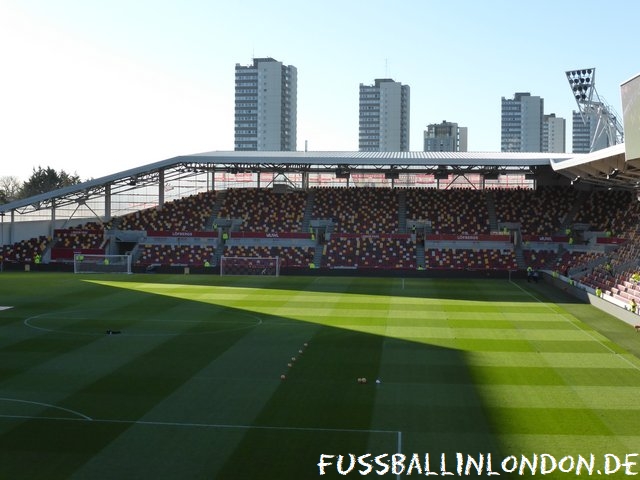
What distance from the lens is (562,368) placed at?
24609 mm

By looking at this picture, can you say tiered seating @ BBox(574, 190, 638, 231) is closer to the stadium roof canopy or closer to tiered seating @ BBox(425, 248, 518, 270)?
the stadium roof canopy

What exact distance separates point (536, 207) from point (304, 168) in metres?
22.7

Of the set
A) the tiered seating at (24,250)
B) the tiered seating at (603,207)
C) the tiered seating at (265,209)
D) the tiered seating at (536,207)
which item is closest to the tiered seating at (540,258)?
the tiered seating at (536,207)

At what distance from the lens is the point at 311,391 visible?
21.3 metres

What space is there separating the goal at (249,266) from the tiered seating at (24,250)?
16.9 meters

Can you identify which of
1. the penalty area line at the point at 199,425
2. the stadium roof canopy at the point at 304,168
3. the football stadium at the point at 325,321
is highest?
the stadium roof canopy at the point at 304,168

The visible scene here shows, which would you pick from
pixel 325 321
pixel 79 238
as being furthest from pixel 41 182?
pixel 325 321

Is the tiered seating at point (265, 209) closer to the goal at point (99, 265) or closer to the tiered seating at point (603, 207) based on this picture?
the goal at point (99, 265)

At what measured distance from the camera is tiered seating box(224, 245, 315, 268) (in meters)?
63.6

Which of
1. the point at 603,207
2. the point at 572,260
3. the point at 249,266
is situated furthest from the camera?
the point at 603,207

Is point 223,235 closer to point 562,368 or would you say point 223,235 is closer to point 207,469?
point 562,368

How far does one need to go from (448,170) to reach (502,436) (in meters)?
55.1

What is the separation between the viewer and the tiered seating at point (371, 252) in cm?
6297

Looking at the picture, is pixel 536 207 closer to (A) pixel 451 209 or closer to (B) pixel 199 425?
(A) pixel 451 209
